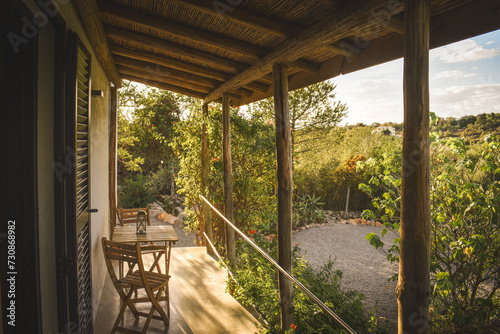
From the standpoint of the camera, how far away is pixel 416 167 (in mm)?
1479

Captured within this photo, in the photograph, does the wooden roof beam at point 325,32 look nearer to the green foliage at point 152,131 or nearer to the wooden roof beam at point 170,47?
the wooden roof beam at point 170,47

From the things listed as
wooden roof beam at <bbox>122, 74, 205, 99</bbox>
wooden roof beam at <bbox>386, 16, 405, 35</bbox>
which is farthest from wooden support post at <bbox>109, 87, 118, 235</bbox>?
wooden roof beam at <bbox>386, 16, 405, 35</bbox>

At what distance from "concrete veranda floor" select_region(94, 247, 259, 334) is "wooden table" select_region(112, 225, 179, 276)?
1.65 feet

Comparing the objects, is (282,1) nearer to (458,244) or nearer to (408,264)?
(408,264)

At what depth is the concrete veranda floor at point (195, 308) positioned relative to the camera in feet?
10.2

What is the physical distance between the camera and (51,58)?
1649mm

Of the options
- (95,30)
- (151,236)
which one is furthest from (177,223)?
(95,30)

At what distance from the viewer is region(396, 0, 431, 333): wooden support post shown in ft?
4.80

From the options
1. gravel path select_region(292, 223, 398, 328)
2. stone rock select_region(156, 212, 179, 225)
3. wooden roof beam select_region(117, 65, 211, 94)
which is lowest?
gravel path select_region(292, 223, 398, 328)

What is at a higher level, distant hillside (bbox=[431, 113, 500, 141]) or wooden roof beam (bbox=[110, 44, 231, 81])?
wooden roof beam (bbox=[110, 44, 231, 81])

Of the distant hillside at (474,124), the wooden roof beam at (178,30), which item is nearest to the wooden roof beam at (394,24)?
the wooden roof beam at (178,30)

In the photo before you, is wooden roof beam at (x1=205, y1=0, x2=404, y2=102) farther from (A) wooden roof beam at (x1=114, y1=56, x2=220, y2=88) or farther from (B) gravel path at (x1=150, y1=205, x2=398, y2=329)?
(B) gravel path at (x1=150, y1=205, x2=398, y2=329)

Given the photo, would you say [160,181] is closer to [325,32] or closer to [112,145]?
[112,145]

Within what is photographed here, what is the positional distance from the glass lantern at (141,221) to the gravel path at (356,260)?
113 inches
